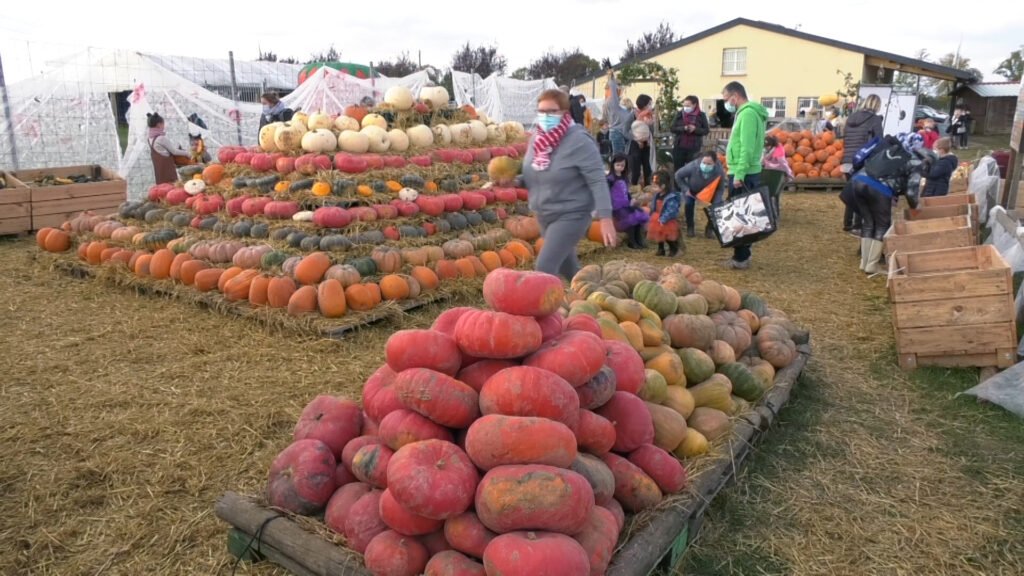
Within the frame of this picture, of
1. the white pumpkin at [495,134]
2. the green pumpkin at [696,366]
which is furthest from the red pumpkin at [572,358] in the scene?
the white pumpkin at [495,134]

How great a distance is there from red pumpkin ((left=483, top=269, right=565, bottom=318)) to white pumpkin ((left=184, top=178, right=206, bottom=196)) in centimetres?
643

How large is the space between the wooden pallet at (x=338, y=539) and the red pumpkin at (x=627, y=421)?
296mm

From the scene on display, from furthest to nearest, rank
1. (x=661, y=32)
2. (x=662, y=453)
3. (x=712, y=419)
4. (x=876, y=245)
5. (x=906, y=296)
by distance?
(x=661, y=32) < (x=876, y=245) < (x=906, y=296) < (x=712, y=419) < (x=662, y=453)

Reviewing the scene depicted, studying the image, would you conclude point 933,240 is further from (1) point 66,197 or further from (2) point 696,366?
(1) point 66,197

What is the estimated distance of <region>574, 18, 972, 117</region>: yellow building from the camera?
34.7 meters

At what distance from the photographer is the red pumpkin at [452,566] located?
212cm

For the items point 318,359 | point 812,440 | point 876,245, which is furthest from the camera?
point 876,245

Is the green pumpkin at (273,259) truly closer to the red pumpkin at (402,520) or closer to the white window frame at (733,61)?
the red pumpkin at (402,520)

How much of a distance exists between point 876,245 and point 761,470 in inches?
207

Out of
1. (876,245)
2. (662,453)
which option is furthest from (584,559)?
(876,245)

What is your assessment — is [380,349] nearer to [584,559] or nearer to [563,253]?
→ [563,253]

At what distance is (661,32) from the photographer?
5394 centimetres

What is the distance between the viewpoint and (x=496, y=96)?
2069 centimetres

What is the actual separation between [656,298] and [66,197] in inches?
405
